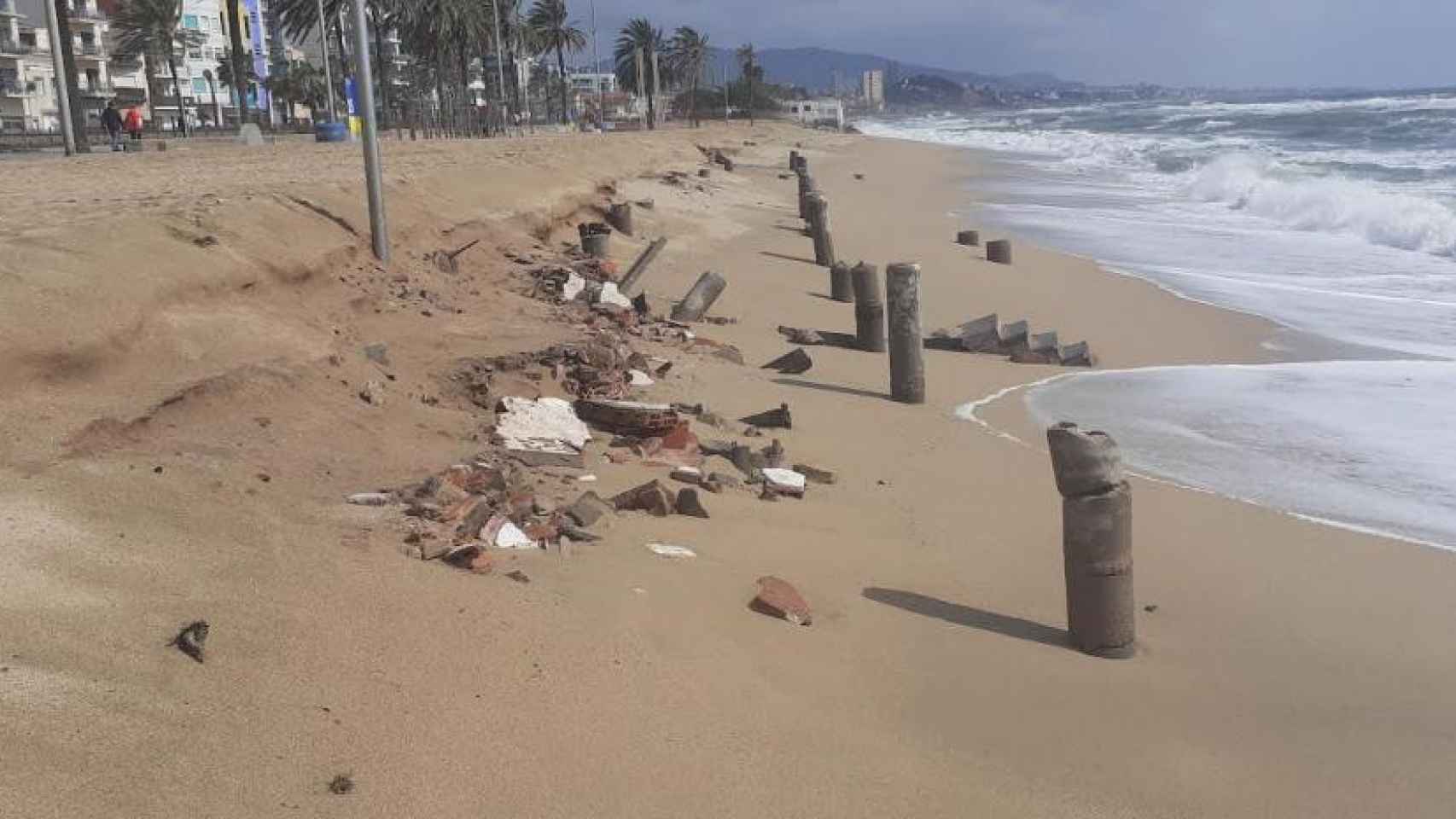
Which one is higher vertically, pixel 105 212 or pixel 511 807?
pixel 105 212

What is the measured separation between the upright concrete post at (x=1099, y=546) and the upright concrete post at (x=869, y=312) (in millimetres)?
7467

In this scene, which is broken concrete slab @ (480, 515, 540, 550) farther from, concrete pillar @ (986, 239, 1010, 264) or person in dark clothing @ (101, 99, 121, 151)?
person in dark clothing @ (101, 99, 121, 151)

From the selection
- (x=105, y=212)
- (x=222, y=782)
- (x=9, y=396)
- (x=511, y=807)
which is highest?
(x=105, y=212)

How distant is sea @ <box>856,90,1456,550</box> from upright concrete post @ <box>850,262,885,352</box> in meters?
1.97

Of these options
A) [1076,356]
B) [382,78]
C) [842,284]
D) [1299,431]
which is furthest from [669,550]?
[382,78]

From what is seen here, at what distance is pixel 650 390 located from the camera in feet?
31.9

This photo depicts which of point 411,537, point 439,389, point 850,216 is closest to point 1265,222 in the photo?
point 850,216

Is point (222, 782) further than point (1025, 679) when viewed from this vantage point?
No

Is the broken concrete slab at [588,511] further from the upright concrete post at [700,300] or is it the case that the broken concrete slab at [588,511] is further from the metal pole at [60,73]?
the metal pole at [60,73]

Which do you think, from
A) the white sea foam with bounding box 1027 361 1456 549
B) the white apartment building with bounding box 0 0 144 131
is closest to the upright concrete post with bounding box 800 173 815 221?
the white sea foam with bounding box 1027 361 1456 549

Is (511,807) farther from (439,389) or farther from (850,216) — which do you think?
(850,216)

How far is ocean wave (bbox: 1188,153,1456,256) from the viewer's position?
23016mm

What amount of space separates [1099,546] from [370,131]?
7076 millimetres

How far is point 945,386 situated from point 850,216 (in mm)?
17506
